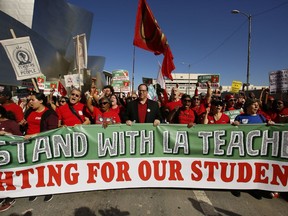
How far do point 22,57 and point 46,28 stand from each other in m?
45.0

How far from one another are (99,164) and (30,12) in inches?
1666

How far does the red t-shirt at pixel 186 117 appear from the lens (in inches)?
181

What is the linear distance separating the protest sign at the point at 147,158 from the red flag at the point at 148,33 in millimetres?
2500

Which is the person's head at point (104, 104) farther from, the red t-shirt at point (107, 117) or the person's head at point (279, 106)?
the person's head at point (279, 106)

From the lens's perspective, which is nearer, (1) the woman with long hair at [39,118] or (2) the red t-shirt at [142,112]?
(1) the woman with long hair at [39,118]

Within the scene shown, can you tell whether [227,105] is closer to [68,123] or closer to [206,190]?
[206,190]

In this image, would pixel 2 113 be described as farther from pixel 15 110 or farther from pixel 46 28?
pixel 46 28

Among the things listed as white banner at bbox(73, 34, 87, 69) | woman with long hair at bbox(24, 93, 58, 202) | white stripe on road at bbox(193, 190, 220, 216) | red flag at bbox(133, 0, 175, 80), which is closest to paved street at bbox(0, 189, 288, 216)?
white stripe on road at bbox(193, 190, 220, 216)

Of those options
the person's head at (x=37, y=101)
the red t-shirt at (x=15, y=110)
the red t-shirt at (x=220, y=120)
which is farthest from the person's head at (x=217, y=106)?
the red t-shirt at (x=15, y=110)

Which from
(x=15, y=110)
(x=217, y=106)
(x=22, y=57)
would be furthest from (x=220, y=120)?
(x=15, y=110)

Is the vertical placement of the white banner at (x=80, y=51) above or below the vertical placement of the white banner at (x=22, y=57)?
above

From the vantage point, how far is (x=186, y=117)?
461cm

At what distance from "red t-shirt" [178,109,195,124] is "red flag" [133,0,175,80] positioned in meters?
1.95

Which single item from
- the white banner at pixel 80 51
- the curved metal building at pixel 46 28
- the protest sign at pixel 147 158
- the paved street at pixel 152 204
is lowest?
the paved street at pixel 152 204
